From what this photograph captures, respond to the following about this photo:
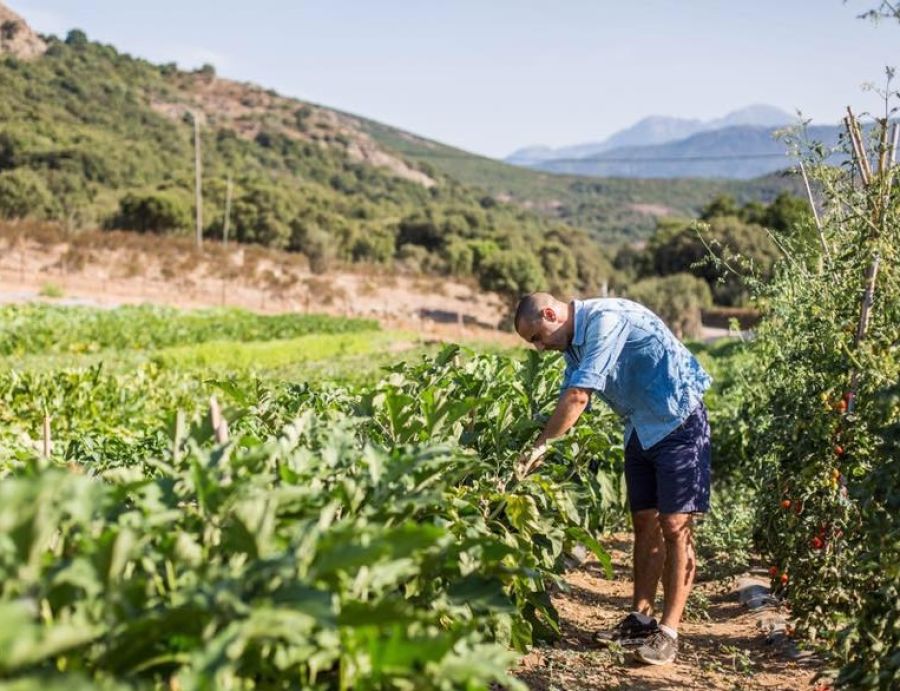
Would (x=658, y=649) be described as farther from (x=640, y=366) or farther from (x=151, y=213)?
(x=151, y=213)

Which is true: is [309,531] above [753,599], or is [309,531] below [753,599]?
above

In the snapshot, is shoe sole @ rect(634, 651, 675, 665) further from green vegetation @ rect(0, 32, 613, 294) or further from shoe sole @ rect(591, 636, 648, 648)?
green vegetation @ rect(0, 32, 613, 294)

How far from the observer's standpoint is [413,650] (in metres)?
1.74

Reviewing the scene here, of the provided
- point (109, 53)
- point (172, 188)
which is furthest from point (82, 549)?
point (109, 53)

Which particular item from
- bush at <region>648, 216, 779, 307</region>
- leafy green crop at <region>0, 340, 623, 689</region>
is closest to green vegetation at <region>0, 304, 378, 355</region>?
leafy green crop at <region>0, 340, 623, 689</region>

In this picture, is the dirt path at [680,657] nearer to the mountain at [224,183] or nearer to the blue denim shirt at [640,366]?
the blue denim shirt at [640,366]

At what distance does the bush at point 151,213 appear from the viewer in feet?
153

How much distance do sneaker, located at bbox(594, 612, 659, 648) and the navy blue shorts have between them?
1.73 ft

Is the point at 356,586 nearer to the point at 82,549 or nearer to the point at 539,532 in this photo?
the point at 82,549

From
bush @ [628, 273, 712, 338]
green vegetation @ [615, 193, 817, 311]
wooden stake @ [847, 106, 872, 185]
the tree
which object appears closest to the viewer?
wooden stake @ [847, 106, 872, 185]

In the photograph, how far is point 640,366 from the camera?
4195mm

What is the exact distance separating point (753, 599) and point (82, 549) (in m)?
4.29

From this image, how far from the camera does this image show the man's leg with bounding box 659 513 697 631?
13.8 feet

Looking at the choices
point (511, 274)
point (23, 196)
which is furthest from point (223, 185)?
point (511, 274)
